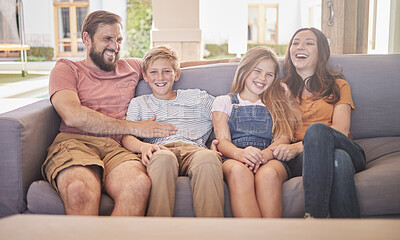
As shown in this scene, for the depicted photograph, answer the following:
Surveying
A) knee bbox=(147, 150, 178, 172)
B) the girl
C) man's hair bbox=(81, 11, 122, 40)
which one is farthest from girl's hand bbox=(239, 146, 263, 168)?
man's hair bbox=(81, 11, 122, 40)

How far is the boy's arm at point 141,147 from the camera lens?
1658 millimetres

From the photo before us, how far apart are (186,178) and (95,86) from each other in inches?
25.6

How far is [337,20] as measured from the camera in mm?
2818

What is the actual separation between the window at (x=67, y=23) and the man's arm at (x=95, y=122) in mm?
2377

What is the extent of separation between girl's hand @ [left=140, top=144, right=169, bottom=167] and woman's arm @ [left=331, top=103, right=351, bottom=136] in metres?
0.76

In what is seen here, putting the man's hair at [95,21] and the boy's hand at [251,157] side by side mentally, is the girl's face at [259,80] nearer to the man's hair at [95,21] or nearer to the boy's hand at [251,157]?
the boy's hand at [251,157]

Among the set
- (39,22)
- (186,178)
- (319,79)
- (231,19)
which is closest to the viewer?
(186,178)

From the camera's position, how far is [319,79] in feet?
6.44

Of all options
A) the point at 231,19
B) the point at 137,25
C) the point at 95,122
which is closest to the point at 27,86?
the point at 95,122

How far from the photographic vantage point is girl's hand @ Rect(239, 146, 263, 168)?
5.35 feet

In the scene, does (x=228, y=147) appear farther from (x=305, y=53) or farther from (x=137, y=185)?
(x=305, y=53)

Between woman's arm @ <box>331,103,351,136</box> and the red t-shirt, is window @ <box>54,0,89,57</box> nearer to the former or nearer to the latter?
the red t-shirt

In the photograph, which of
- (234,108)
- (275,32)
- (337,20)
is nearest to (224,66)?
(234,108)

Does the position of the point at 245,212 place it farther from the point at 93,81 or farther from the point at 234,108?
the point at 93,81
